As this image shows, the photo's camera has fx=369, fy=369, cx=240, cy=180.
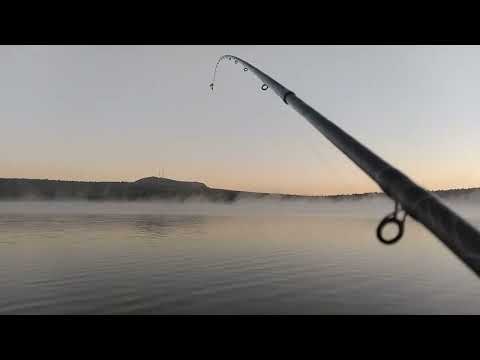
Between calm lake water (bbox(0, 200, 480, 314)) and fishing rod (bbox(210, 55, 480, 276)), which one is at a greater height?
fishing rod (bbox(210, 55, 480, 276))

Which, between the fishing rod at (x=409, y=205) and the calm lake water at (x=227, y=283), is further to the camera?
the calm lake water at (x=227, y=283)

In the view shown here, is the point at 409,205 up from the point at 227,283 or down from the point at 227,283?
up

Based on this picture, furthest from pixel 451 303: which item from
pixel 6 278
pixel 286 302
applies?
pixel 6 278

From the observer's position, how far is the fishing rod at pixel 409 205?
48.4 inches

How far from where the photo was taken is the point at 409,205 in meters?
1.46

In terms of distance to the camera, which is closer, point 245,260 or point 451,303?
point 451,303

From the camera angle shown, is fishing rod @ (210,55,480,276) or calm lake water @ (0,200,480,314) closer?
fishing rod @ (210,55,480,276)

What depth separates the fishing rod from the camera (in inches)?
48.4

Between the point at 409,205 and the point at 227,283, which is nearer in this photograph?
the point at 409,205
